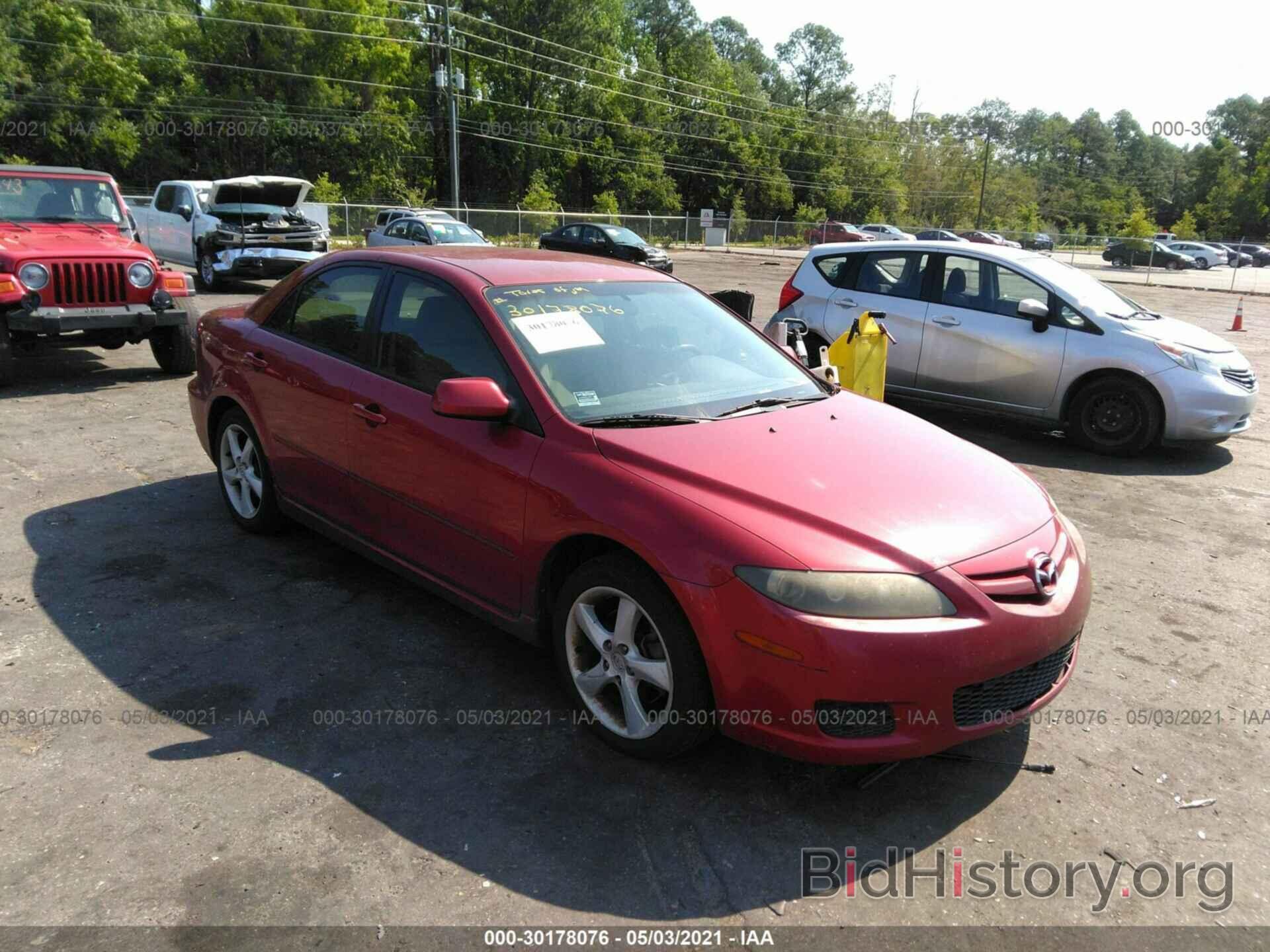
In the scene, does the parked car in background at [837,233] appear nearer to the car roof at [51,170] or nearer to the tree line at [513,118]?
the tree line at [513,118]

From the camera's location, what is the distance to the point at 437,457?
371 centimetres

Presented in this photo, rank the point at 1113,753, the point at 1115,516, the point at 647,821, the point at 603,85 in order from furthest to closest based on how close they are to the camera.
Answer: the point at 603,85
the point at 1115,516
the point at 1113,753
the point at 647,821

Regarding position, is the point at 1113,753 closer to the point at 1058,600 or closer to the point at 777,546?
the point at 1058,600

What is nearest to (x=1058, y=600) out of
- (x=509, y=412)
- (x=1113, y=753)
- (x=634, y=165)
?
(x=1113, y=753)

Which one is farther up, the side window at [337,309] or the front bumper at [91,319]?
the side window at [337,309]

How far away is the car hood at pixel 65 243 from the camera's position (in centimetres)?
852

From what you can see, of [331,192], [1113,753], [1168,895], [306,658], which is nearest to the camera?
[1168,895]

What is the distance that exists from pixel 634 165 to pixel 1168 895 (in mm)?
68923

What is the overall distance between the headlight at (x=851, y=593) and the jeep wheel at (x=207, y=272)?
16.2 meters

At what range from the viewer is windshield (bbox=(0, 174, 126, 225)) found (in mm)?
9281

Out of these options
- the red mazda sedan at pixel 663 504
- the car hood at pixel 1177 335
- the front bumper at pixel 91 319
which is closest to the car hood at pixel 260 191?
the front bumper at pixel 91 319

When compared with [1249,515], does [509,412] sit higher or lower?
higher

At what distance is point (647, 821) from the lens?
286 cm

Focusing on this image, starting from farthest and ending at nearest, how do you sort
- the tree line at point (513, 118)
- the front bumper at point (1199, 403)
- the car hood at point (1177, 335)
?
the tree line at point (513, 118) < the car hood at point (1177, 335) < the front bumper at point (1199, 403)
